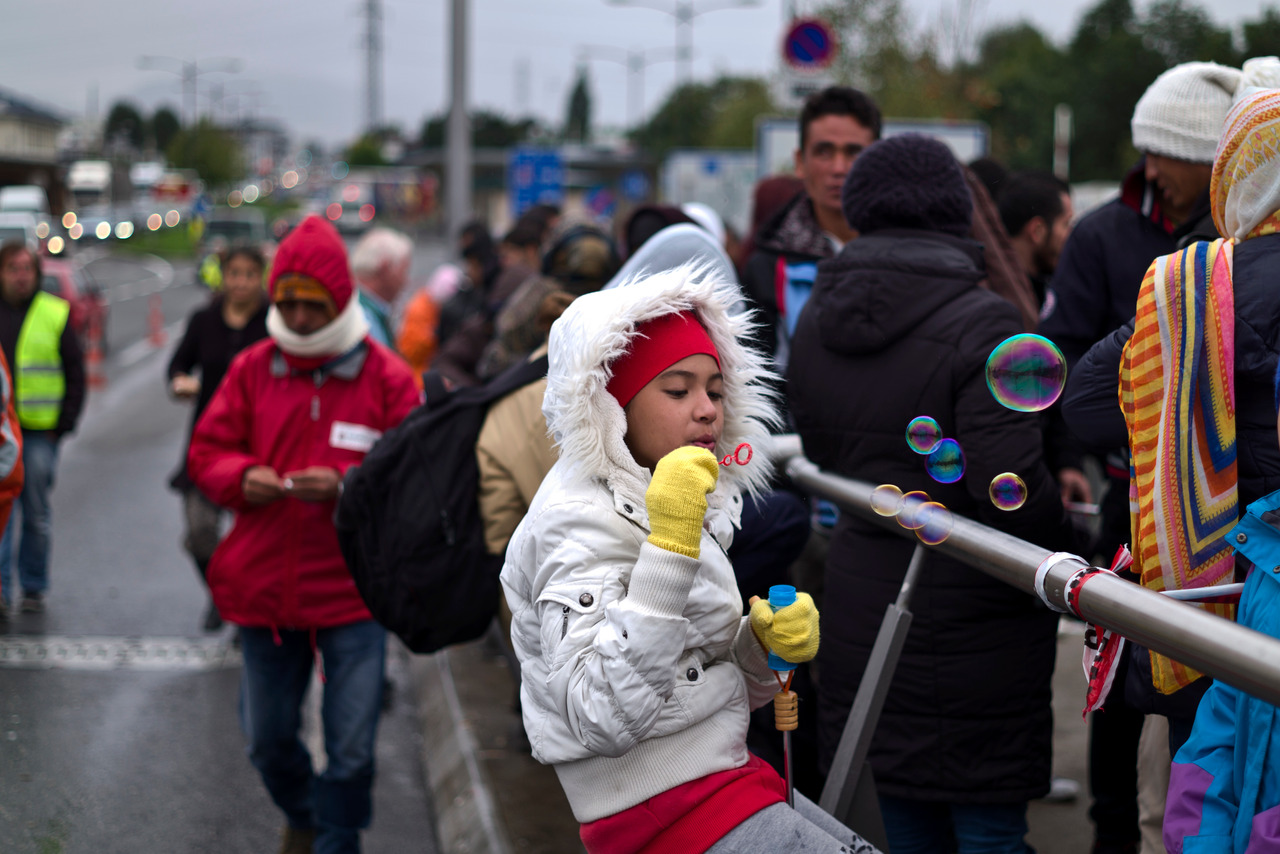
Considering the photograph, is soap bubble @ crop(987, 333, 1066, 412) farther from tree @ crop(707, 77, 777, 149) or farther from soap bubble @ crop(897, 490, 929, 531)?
tree @ crop(707, 77, 777, 149)

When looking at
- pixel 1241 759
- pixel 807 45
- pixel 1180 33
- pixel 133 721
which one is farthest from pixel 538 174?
pixel 1241 759

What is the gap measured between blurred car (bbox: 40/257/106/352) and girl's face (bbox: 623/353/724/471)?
1348cm

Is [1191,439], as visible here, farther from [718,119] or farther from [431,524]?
[718,119]

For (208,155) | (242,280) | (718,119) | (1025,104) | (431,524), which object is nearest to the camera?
(431,524)

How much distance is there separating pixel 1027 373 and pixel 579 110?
125 metres

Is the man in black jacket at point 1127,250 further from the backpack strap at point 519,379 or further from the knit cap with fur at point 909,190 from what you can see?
the backpack strap at point 519,379

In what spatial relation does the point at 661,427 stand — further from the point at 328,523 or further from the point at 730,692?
the point at 328,523

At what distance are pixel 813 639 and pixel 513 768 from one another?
3033mm

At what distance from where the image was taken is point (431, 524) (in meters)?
3.30

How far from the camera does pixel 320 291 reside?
4.23 m

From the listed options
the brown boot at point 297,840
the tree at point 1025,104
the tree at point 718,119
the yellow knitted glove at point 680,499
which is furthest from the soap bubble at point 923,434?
the tree at point 718,119

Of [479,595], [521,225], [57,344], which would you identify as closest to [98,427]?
[57,344]

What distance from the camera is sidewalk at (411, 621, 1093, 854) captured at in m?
4.19

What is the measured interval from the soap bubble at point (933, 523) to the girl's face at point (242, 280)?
4994 millimetres
